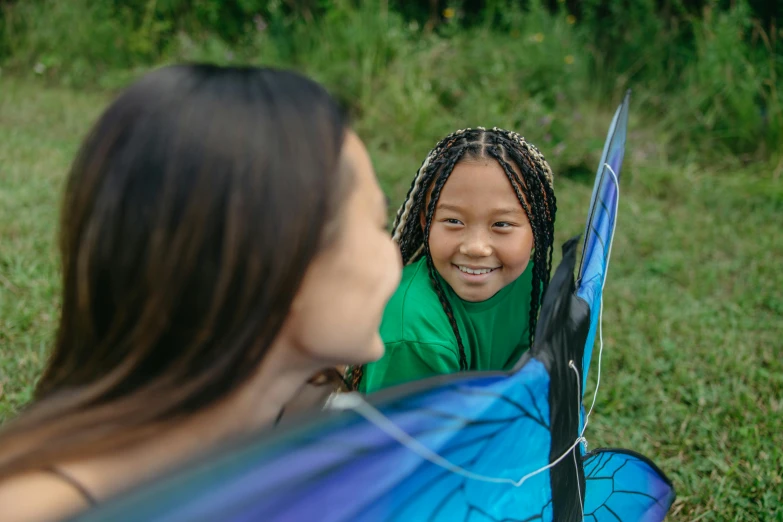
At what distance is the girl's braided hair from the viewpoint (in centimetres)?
171

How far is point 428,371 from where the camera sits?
162 centimetres

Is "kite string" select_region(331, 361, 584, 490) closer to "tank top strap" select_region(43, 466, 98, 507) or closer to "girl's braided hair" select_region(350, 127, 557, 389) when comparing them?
"tank top strap" select_region(43, 466, 98, 507)

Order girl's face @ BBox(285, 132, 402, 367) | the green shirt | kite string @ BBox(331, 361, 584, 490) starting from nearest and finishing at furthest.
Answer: kite string @ BBox(331, 361, 584, 490), girl's face @ BBox(285, 132, 402, 367), the green shirt

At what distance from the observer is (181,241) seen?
791 millimetres

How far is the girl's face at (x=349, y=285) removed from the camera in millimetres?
883

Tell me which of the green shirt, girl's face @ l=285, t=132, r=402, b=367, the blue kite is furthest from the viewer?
the green shirt

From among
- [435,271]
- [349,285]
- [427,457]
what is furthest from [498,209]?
[427,457]

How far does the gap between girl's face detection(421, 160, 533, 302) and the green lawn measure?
1.02 metres

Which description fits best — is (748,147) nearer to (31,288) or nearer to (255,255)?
(31,288)

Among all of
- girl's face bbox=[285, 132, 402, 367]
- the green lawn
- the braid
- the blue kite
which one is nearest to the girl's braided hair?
the braid

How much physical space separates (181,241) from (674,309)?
2.88m

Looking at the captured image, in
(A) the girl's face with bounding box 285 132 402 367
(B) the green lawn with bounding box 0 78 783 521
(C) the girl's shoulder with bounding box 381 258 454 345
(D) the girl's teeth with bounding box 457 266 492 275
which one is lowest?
(B) the green lawn with bounding box 0 78 783 521

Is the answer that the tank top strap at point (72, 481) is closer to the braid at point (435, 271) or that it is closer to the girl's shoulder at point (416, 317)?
the girl's shoulder at point (416, 317)

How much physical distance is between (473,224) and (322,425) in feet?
3.29
